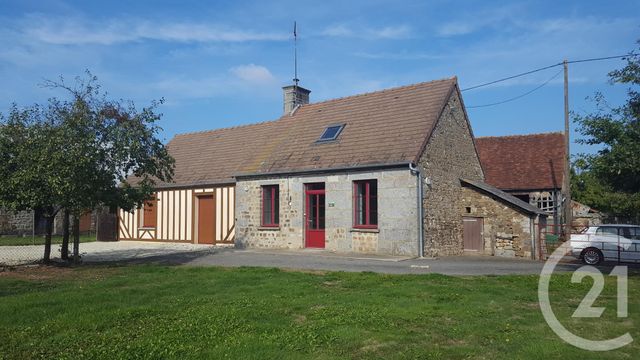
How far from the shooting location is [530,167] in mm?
24750

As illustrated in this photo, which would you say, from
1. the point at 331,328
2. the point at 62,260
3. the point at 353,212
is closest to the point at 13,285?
the point at 62,260

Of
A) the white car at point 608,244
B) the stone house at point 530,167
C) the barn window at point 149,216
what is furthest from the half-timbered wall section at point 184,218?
the white car at point 608,244

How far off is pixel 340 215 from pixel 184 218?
8.34 m

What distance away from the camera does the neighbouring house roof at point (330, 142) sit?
17406mm

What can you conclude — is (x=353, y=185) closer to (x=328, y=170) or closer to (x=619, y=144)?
(x=328, y=170)

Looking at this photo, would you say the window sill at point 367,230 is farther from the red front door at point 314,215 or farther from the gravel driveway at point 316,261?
the red front door at point 314,215

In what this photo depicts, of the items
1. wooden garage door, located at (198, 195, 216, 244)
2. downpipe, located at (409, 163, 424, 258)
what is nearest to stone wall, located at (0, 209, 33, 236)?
wooden garage door, located at (198, 195, 216, 244)

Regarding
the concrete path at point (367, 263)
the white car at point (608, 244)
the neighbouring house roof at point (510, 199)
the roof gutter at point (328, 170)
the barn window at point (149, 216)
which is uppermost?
the roof gutter at point (328, 170)

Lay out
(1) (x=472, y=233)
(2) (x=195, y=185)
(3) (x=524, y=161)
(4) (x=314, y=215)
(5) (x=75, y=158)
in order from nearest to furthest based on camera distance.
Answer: (5) (x=75, y=158), (1) (x=472, y=233), (4) (x=314, y=215), (2) (x=195, y=185), (3) (x=524, y=161)

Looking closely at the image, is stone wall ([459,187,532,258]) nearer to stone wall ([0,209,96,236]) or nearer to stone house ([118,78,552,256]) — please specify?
stone house ([118,78,552,256])

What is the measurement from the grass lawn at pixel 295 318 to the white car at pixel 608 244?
5.93 meters

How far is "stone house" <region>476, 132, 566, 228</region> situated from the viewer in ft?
77.5

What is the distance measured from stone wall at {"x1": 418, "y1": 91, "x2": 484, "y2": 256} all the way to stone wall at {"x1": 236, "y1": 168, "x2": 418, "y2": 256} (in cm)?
76

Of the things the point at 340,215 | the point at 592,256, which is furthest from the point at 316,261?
the point at 592,256
